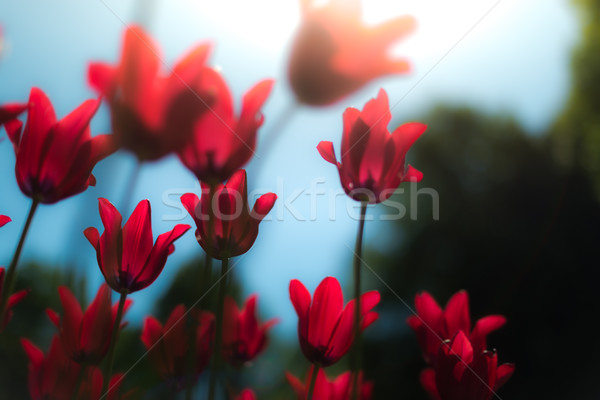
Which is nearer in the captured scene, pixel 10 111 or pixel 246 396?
pixel 10 111

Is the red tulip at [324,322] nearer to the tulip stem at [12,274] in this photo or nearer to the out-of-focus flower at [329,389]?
the out-of-focus flower at [329,389]

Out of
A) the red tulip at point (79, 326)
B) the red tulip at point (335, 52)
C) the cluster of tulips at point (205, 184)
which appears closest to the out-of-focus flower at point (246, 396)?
the cluster of tulips at point (205, 184)

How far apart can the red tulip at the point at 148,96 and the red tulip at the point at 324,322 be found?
144 mm

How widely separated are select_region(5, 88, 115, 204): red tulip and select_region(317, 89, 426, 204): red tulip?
0.44 feet

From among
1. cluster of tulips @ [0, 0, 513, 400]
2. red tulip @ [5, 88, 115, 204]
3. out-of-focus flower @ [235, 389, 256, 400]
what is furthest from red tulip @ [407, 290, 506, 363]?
red tulip @ [5, 88, 115, 204]

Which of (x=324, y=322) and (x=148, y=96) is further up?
(x=148, y=96)

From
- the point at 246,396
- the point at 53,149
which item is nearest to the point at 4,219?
the point at 53,149

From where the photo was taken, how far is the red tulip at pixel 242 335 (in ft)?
1.09

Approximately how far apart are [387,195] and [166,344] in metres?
0.18

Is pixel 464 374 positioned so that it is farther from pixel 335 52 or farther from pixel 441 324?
pixel 335 52

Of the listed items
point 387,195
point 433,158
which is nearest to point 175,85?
point 387,195

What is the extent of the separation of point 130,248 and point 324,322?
129 millimetres

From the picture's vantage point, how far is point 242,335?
1.17 ft

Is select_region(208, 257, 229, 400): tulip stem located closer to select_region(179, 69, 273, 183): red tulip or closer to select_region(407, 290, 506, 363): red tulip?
select_region(179, 69, 273, 183): red tulip
